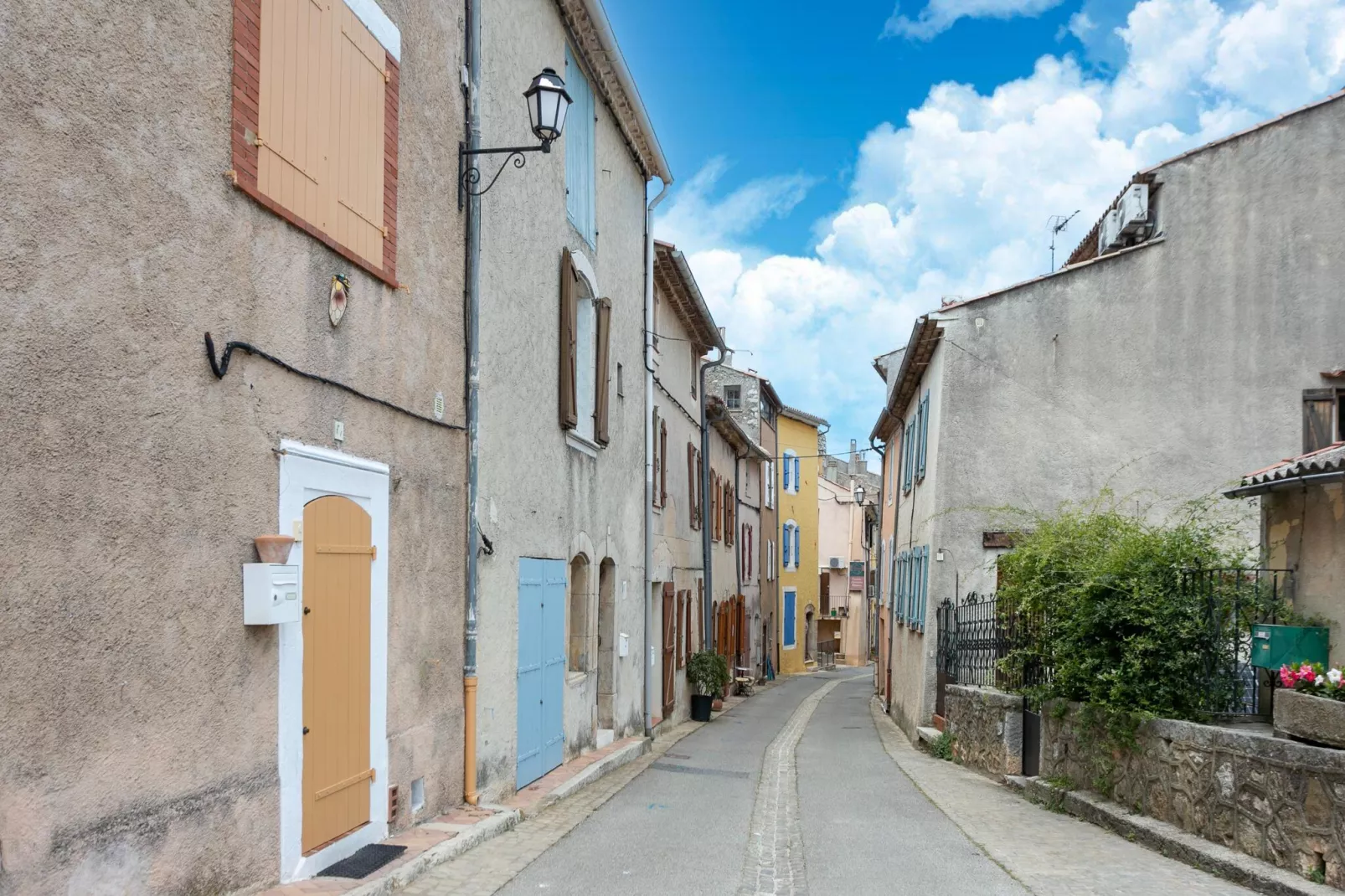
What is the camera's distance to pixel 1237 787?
7.23 m

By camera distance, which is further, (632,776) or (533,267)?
(632,776)

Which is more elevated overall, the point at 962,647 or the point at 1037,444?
the point at 1037,444

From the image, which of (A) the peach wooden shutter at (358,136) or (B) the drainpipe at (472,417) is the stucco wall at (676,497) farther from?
(A) the peach wooden shutter at (358,136)

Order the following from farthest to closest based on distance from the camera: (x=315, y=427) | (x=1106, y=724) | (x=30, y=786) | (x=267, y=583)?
(x=1106, y=724)
(x=315, y=427)
(x=267, y=583)
(x=30, y=786)

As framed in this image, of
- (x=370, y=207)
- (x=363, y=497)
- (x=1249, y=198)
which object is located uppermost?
(x=1249, y=198)

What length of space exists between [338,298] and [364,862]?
3.13 meters

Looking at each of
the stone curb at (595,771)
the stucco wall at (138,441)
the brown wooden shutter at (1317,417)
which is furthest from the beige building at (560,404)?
the brown wooden shutter at (1317,417)

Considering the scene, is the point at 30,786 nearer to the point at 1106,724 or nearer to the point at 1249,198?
the point at 1106,724

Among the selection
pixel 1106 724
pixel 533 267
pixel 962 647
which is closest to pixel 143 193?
pixel 533 267

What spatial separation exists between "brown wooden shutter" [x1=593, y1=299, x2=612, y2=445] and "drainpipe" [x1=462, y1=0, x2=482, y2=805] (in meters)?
4.09

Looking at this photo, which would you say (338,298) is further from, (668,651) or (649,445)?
(668,651)

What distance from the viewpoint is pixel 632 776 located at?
37.8ft

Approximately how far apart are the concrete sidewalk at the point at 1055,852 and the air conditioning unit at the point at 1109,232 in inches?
310

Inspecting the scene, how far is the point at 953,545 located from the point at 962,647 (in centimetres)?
153
